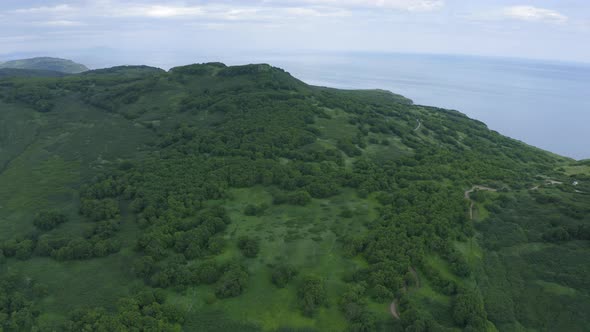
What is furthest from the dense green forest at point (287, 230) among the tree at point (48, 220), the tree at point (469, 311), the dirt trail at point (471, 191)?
the dirt trail at point (471, 191)

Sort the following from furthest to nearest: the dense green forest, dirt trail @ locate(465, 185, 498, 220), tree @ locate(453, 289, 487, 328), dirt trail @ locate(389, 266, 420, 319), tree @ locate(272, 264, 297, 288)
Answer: dirt trail @ locate(465, 185, 498, 220), tree @ locate(272, 264, 297, 288), the dense green forest, dirt trail @ locate(389, 266, 420, 319), tree @ locate(453, 289, 487, 328)

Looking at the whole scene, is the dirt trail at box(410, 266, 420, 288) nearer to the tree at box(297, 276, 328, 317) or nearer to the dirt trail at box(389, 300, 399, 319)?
the dirt trail at box(389, 300, 399, 319)

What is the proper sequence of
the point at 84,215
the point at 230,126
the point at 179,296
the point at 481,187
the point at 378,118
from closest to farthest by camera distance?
the point at 179,296 → the point at 84,215 → the point at 481,187 → the point at 230,126 → the point at 378,118

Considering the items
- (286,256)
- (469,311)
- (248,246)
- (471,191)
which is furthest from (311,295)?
(471,191)

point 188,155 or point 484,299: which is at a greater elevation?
point 188,155

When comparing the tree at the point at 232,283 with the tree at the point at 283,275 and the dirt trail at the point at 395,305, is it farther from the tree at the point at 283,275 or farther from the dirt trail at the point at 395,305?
the dirt trail at the point at 395,305

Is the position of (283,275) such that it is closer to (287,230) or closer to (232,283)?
(232,283)

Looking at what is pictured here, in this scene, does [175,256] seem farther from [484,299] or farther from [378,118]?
[378,118]

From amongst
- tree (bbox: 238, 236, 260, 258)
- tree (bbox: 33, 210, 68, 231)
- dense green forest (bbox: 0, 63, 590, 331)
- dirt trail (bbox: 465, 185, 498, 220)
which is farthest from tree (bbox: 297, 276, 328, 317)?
tree (bbox: 33, 210, 68, 231)

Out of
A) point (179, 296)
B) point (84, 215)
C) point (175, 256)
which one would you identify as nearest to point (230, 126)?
point (84, 215)
